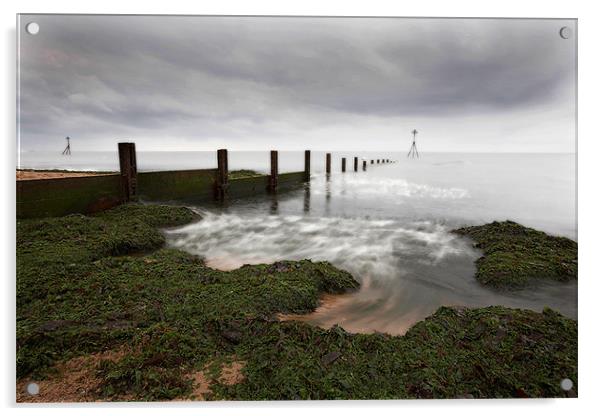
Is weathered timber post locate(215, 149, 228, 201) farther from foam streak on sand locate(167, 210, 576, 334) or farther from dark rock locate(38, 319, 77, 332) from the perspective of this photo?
dark rock locate(38, 319, 77, 332)

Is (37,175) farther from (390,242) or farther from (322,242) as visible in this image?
(390,242)

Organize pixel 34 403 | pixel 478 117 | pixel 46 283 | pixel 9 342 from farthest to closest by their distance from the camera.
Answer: pixel 478 117, pixel 46 283, pixel 9 342, pixel 34 403

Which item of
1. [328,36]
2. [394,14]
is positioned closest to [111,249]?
[328,36]

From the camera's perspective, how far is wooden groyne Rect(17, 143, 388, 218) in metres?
4.63

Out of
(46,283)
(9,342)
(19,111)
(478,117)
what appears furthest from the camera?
(478,117)

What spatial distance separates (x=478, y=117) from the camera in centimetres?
411

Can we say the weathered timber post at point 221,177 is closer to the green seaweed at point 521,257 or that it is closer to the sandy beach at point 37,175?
the sandy beach at point 37,175

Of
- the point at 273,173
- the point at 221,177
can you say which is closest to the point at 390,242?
the point at 221,177

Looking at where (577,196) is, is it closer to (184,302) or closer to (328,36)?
(328,36)

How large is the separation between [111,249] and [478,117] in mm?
5373

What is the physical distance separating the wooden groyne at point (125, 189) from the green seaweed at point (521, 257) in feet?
20.5

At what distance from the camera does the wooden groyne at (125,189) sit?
4.63 meters

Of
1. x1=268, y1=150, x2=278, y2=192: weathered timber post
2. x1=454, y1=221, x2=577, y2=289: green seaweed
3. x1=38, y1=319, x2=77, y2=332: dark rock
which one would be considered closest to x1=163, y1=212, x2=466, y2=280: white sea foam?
x1=454, y1=221, x2=577, y2=289: green seaweed

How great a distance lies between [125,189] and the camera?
6672 millimetres
